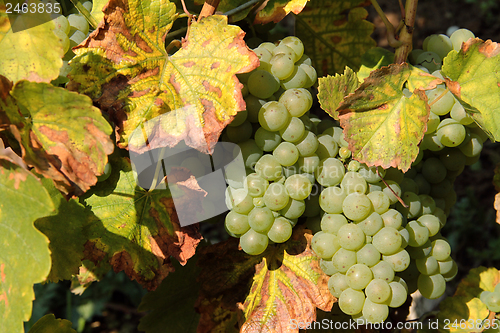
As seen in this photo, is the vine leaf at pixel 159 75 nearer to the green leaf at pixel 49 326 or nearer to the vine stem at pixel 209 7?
the vine stem at pixel 209 7

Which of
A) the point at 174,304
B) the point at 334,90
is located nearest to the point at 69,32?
the point at 334,90

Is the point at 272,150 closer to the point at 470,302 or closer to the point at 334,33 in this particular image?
the point at 334,33

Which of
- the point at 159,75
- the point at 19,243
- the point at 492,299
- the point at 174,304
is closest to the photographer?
the point at 19,243

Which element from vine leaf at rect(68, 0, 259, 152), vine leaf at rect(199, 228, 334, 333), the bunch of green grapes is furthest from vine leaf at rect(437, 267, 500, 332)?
the bunch of green grapes

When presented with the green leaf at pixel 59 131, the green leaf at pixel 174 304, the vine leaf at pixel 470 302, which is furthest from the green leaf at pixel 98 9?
the vine leaf at pixel 470 302

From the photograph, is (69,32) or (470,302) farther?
(470,302)

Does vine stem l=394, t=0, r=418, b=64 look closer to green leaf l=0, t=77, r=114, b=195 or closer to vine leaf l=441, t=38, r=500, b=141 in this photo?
vine leaf l=441, t=38, r=500, b=141
